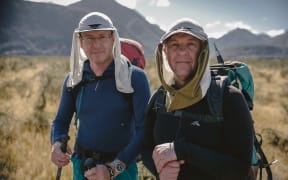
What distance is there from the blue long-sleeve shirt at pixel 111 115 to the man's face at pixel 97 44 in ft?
A: 0.41

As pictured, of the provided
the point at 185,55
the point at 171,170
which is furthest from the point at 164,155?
the point at 185,55

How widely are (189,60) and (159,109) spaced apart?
367 mm

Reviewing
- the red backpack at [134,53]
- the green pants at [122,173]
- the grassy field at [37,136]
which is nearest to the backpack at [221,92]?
the green pants at [122,173]

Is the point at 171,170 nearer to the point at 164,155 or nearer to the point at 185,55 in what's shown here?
the point at 164,155

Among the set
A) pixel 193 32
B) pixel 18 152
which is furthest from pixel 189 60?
pixel 18 152

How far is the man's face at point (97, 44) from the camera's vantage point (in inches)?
95.2

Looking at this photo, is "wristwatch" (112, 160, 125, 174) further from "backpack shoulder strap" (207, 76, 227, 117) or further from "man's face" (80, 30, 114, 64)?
"backpack shoulder strap" (207, 76, 227, 117)

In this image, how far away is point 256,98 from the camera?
1362 cm

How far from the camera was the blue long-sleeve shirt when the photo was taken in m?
2.44

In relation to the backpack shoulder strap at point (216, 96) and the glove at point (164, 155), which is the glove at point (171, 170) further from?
the backpack shoulder strap at point (216, 96)

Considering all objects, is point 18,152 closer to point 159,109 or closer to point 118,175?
point 118,175

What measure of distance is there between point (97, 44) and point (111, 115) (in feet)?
1.73

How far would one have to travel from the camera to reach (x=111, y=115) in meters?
2.49

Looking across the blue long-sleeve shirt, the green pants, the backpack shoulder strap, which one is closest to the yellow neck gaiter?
the backpack shoulder strap
